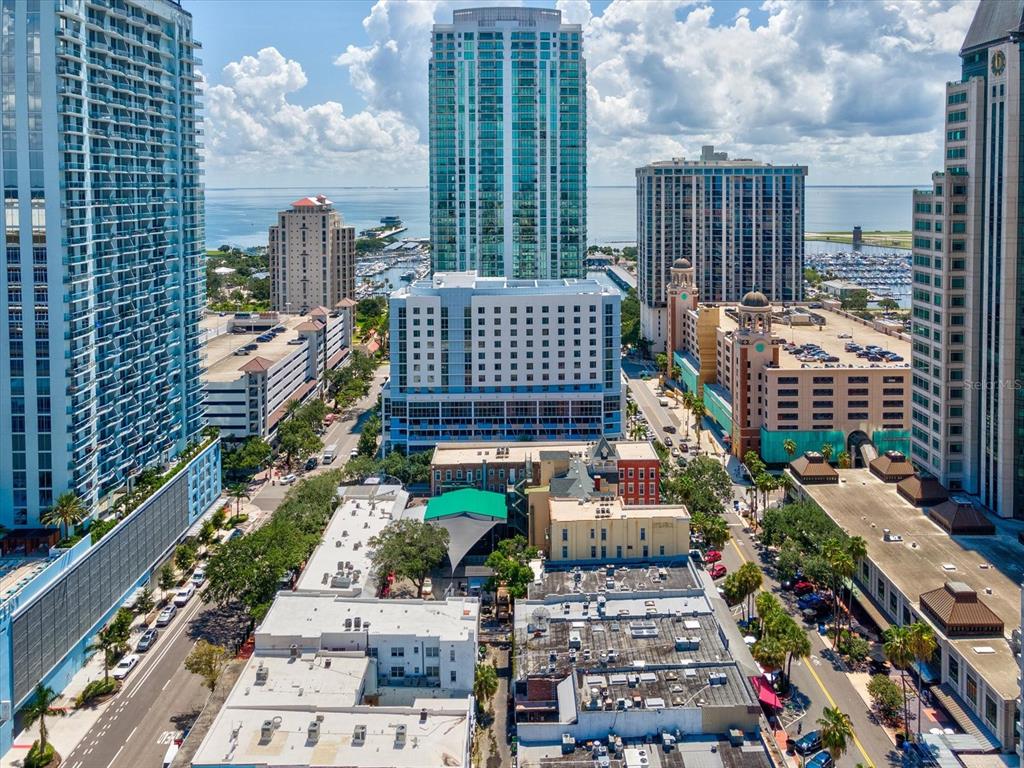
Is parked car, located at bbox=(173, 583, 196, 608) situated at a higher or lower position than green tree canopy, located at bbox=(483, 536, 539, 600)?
lower

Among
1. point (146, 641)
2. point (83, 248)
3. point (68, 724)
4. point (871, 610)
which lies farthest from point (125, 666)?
point (871, 610)

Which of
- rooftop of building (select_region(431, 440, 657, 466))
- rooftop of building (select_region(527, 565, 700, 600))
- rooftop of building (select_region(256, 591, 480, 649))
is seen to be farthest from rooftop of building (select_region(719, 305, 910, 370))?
rooftop of building (select_region(256, 591, 480, 649))

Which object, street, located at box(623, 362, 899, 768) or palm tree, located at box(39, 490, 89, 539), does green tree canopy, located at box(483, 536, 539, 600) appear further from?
palm tree, located at box(39, 490, 89, 539)

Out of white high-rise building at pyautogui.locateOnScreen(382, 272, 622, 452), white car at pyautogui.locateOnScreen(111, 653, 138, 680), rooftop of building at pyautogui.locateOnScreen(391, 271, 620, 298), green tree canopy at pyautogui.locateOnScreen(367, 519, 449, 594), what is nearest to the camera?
white car at pyautogui.locateOnScreen(111, 653, 138, 680)

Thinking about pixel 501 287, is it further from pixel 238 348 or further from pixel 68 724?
pixel 68 724

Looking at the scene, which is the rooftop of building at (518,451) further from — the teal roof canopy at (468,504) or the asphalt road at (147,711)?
the asphalt road at (147,711)

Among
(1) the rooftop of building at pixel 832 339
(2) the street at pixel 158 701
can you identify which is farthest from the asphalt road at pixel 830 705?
(1) the rooftop of building at pixel 832 339
